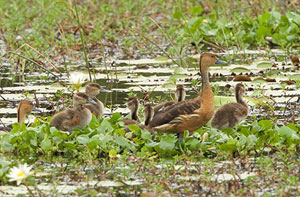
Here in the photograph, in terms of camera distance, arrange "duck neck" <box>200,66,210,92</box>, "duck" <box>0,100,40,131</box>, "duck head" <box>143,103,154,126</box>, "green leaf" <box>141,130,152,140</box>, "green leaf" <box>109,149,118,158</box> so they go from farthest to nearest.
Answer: "duck" <box>0,100,40,131</box> → "duck neck" <box>200,66,210,92</box> → "duck head" <box>143,103,154,126</box> → "green leaf" <box>141,130,152,140</box> → "green leaf" <box>109,149,118,158</box>

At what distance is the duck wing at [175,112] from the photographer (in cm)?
669

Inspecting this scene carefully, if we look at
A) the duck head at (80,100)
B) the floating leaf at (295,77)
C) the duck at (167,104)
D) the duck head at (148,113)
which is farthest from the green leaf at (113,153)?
the floating leaf at (295,77)

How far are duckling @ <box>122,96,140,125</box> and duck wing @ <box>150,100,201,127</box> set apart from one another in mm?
440

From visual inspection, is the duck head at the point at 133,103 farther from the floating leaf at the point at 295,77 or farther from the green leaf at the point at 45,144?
the floating leaf at the point at 295,77

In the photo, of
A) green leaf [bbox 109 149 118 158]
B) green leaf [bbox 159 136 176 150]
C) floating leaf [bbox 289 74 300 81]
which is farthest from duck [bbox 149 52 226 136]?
floating leaf [bbox 289 74 300 81]

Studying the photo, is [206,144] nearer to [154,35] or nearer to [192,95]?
[192,95]

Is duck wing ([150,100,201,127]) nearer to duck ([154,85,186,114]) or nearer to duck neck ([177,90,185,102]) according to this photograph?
duck ([154,85,186,114])

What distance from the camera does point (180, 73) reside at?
1034 cm

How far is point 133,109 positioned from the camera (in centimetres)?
738

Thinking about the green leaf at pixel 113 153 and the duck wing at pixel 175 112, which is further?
the duck wing at pixel 175 112

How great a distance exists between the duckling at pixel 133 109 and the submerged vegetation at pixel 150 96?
11cm

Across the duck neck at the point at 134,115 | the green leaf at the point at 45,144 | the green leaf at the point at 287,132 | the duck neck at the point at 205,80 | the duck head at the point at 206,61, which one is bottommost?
the green leaf at the point at 45,144

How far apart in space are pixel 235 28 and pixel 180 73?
8.48 feet

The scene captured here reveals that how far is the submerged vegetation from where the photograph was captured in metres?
5.68
